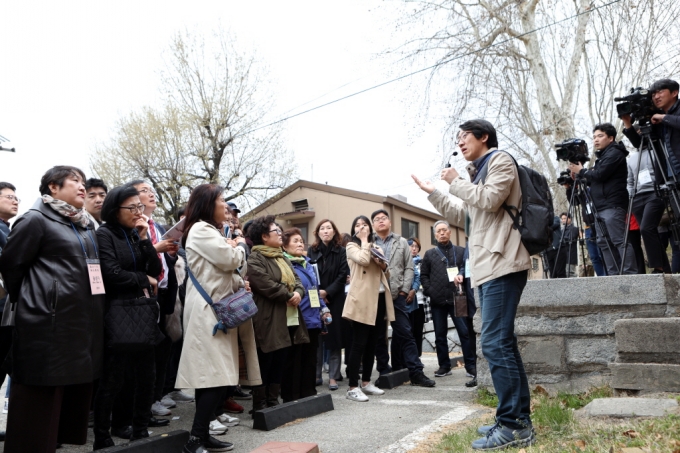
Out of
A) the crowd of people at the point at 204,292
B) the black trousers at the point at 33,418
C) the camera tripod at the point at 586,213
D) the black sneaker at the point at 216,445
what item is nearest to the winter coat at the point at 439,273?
the crowd of people at the point at 204,292

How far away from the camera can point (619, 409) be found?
12.1 ft

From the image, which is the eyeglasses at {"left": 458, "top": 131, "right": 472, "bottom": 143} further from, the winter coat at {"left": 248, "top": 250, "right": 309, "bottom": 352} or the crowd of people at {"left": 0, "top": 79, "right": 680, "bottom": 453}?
the winter coat at {"left": 248, "top": 250, "right": 309, "bottom": 352}

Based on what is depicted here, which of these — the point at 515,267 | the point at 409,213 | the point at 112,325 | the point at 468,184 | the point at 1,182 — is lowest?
the point at 112,325

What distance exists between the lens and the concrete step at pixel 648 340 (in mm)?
4090

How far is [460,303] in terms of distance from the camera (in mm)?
7246

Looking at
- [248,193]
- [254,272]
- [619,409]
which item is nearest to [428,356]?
[254,272]

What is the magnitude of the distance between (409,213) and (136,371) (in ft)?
78.8

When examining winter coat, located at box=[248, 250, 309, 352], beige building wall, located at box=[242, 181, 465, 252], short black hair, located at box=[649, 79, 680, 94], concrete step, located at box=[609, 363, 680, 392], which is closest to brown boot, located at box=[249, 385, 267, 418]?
winter coat, located at box=[248, 250, 309, 352]

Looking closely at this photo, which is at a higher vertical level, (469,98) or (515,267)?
(469,98)

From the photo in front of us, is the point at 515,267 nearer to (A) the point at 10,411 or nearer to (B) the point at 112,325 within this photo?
(B) the point at 112,325

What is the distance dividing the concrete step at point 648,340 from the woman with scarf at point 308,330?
110 inches

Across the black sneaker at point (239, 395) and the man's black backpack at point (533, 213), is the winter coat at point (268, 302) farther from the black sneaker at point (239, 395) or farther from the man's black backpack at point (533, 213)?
the man's black backpack at point (533, 213)

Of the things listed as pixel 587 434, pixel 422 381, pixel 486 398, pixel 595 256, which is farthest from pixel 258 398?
pixel 595 256

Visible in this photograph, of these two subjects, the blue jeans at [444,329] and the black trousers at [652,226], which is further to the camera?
the blue jeans at [444,329]
